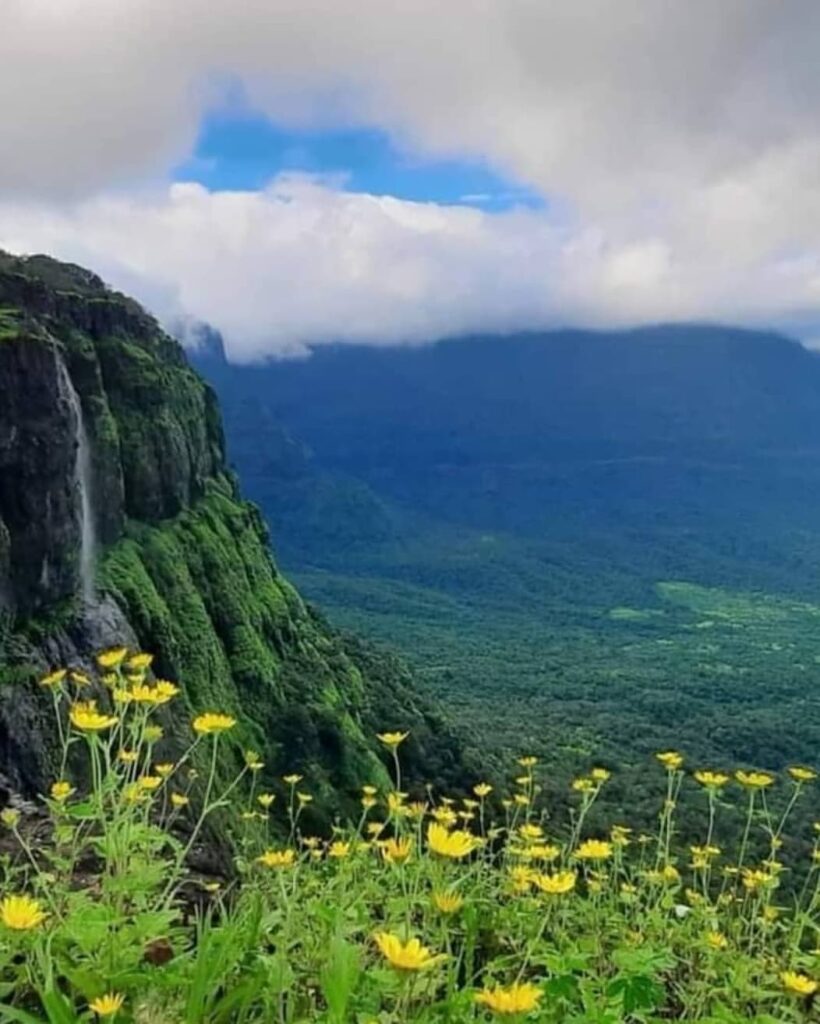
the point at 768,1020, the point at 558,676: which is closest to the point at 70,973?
the point at 768,1020

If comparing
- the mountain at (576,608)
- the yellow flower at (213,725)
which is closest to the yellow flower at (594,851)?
the yellow flower at (213,725)

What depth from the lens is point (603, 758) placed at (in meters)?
43.8

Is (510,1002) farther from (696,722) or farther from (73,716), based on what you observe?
(696,722)

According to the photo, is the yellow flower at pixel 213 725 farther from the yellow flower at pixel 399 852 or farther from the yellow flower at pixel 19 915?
the yellow flower at pixel 19 915

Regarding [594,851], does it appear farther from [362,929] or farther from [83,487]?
[83,487]

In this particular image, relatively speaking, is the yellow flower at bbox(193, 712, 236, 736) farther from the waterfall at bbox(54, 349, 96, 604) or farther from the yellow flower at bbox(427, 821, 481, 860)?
the waterfall at bbox(54, 349, 96, 604)

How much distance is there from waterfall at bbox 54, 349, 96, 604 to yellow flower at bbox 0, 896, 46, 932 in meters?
27.9

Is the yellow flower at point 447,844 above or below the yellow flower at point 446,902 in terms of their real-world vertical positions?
above

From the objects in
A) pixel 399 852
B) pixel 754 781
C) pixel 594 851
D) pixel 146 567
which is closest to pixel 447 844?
pixel 399 852

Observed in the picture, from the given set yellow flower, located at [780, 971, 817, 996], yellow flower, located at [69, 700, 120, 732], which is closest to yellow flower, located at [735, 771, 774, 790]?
yellow flower, located at [780, 971, 817, 996]

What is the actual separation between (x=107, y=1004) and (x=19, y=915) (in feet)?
0.99

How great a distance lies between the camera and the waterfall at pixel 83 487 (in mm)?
29891

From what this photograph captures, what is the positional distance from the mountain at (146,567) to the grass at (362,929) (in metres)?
17.1

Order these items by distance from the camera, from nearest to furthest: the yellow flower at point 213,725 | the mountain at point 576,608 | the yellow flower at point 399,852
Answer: the yellow flower at point 399,852 → the yellow flower at point 213,725 → the mountain at point 576,608
